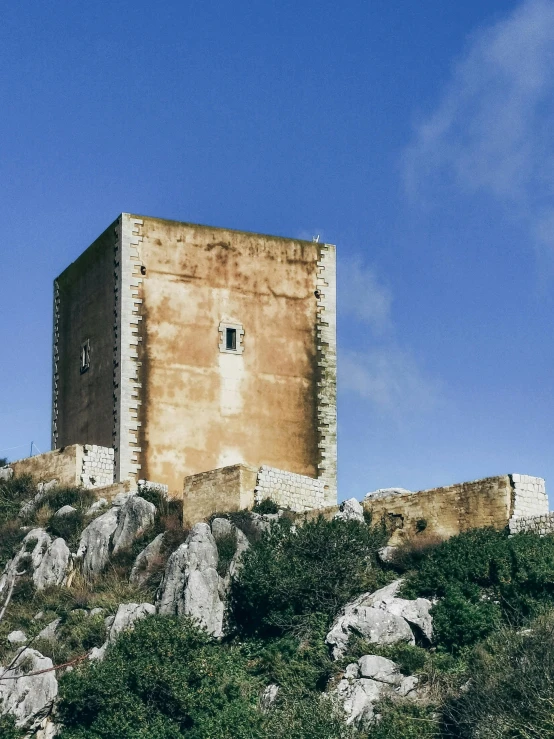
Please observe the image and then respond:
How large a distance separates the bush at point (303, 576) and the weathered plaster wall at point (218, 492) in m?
2.50

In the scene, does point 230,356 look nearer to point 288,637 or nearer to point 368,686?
point 288,637

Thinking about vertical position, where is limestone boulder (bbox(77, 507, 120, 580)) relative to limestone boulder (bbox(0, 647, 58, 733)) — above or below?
above

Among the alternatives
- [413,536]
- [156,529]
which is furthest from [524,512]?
[156,529]

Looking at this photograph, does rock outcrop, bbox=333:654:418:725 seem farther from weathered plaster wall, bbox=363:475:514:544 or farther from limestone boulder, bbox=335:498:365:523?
limestone boulder, bbox=335:498:365:523

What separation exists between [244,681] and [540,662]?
6.54m

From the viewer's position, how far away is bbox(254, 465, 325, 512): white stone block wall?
38688 millimetres

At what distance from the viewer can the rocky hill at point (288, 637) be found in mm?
30031

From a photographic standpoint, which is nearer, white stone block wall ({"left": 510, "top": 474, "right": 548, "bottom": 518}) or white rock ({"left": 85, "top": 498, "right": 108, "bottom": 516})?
white stone block wall ({"left": 510, "top": 474, "right": 548, "bottom": 518})

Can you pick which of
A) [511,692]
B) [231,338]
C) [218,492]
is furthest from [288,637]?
[231,338]

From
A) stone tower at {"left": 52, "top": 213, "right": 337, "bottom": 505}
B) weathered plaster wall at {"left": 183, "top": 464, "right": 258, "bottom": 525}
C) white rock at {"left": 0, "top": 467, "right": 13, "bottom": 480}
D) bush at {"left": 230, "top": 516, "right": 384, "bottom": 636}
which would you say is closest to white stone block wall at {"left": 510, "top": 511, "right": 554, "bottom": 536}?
bush at {"left": 230, "top": 516, "right": 384, "bottom": 636}

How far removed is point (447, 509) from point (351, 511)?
234 cm

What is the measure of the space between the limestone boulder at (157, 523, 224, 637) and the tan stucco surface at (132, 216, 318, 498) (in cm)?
573

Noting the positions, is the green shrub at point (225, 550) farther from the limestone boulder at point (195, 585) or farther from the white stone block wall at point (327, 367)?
the white stone block wall at point (327, 367)

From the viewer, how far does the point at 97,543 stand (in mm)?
38688
